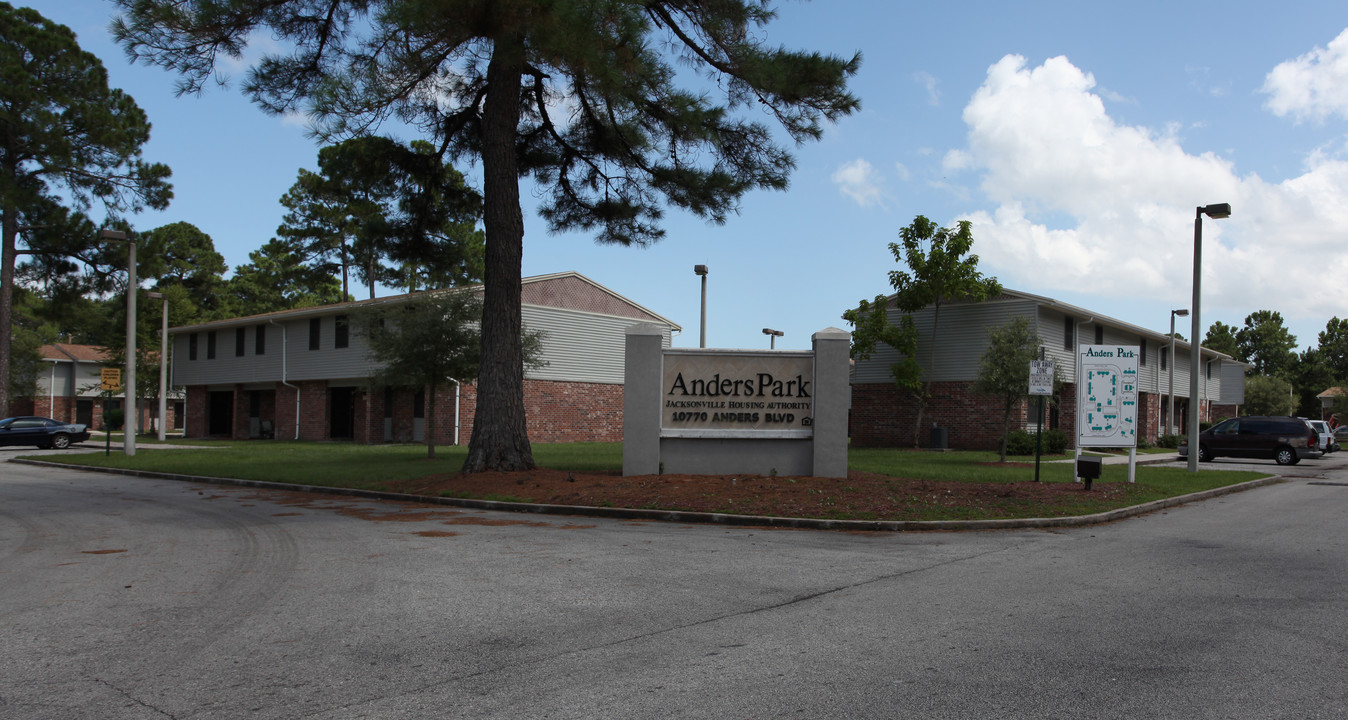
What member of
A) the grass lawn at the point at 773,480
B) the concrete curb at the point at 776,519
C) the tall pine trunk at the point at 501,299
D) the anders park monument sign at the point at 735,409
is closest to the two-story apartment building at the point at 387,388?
the grass lawn at the point at 773,480

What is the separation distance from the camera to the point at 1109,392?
57.1 feet

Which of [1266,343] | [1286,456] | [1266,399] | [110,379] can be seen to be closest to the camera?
[110,379]

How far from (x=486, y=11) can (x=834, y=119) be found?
22.9ft

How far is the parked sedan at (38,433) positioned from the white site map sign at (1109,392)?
37626mm

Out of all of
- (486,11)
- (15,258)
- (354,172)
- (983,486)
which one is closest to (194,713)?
(486,11)

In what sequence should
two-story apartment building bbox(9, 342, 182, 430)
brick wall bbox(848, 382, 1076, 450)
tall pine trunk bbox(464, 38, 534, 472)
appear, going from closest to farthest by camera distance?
1. tall pine trunk bbox(464, 38, 534, 472)
2. brick wall bbox(848, 382, 1076, 450)
3. two-story apartment building bbox(9, 342, 182, 430)

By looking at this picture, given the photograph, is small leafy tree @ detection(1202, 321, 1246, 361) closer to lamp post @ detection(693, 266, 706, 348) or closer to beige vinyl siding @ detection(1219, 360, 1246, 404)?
beige vinyl siding @ detection(1219, 360, 1246, 404)

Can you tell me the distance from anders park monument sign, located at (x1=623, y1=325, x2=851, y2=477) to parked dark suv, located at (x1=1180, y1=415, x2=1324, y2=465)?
18.2 meters

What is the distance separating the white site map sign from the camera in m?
17.4

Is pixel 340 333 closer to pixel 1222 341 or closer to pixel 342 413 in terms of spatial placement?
pixel 342 413

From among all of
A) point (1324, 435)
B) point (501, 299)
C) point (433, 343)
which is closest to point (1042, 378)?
point (501, 299)

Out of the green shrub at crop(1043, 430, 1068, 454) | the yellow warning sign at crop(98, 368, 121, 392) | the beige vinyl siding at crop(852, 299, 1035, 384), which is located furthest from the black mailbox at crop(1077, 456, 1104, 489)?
the yellow warning sign at crop(98, 368, 121, 392)

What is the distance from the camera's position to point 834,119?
17453 mm

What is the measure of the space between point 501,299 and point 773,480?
6197mm
